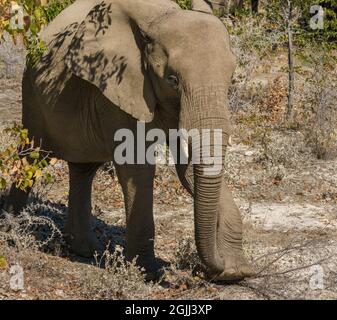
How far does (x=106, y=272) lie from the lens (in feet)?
21.0

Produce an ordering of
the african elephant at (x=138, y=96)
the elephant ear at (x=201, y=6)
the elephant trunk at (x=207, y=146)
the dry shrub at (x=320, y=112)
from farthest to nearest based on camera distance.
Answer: the dry shrub at (x=320, y=112) < the elephant ear at (x=201, y=6) < the african elephant at (x=138, y=96) < the elephant trunk at (x=207, y=146)

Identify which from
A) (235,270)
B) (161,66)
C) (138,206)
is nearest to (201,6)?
(161,66)

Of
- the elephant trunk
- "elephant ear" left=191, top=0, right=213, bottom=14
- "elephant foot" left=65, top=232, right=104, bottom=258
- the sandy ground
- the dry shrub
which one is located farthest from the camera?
the dry shrub

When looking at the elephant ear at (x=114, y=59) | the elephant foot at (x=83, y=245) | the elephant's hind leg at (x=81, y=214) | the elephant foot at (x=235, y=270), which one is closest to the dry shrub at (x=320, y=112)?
the elephant's hind leg at (x=81, y=214)

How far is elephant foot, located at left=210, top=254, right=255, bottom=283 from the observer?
6219mm

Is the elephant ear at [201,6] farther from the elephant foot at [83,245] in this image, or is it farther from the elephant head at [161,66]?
the elephant foot at [83,245]

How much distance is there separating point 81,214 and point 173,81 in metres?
2.59

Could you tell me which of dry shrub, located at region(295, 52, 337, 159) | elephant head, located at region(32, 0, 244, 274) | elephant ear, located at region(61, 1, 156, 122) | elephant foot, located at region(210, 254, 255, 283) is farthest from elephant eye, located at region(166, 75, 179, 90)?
dry shrub, located at region(295, 52, 337, 159)

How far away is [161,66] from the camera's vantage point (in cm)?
592

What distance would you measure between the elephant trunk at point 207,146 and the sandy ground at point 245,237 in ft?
2.61

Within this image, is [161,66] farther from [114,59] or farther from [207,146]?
[207,146]

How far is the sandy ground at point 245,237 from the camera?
20.9 feet

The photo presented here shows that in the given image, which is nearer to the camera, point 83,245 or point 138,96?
point 138,96

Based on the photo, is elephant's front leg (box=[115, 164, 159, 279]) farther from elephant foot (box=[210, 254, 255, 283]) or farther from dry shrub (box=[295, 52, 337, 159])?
dry shrub (box=[295, 52, 337, 159])
